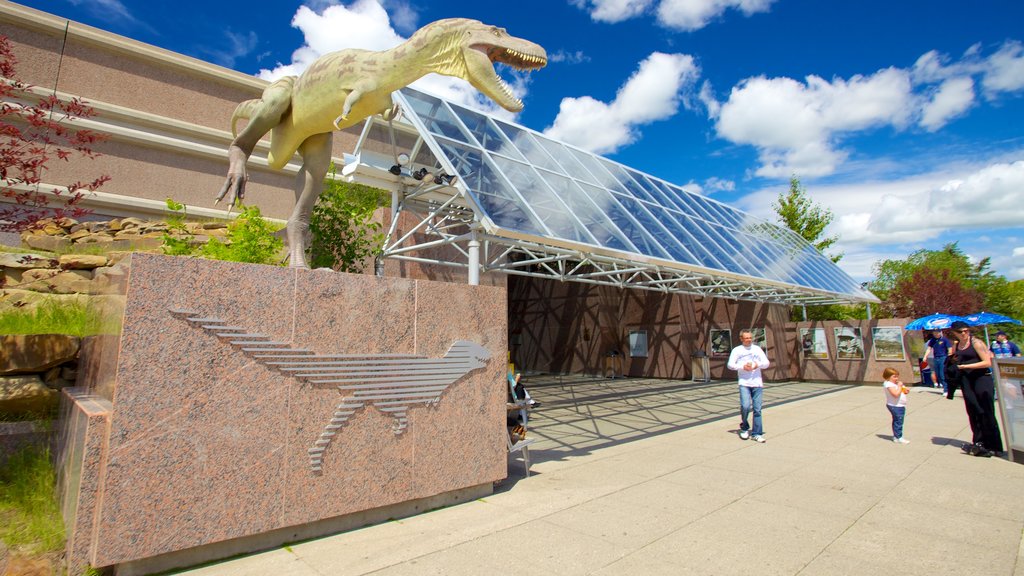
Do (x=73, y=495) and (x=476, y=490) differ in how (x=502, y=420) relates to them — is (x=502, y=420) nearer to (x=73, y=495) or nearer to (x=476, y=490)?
(x=476, y=490)

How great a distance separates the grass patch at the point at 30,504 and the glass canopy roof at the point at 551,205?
5.28 m

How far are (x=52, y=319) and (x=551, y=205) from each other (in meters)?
7.15

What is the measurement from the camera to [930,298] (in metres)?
26.0

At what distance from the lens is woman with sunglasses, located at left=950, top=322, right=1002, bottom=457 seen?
23.2ft


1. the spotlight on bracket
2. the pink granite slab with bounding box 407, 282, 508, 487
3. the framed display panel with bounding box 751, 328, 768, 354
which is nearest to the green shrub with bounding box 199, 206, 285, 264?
the pink granite slab with bounding box 407, 282, 508, 487

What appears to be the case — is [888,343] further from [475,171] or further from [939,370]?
[475,171]

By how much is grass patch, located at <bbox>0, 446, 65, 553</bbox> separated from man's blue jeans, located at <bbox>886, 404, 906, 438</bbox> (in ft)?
34.1

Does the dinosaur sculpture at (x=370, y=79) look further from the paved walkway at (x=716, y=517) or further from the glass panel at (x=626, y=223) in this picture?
the glass panel at (x=626, y=223)

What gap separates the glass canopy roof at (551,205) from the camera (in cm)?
804

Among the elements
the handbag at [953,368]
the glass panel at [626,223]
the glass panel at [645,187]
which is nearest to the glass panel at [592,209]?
the glass panel at [626,223]

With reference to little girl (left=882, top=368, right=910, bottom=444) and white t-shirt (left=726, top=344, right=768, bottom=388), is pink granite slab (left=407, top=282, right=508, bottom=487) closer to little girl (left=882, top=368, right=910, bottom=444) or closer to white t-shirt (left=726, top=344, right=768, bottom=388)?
white t-shirt (left=726, top=344, right=768, bottom=388)

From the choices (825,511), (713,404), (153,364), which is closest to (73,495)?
(153,364)

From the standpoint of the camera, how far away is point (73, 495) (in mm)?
3559

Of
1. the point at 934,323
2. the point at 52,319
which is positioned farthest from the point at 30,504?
the point at 934,323
